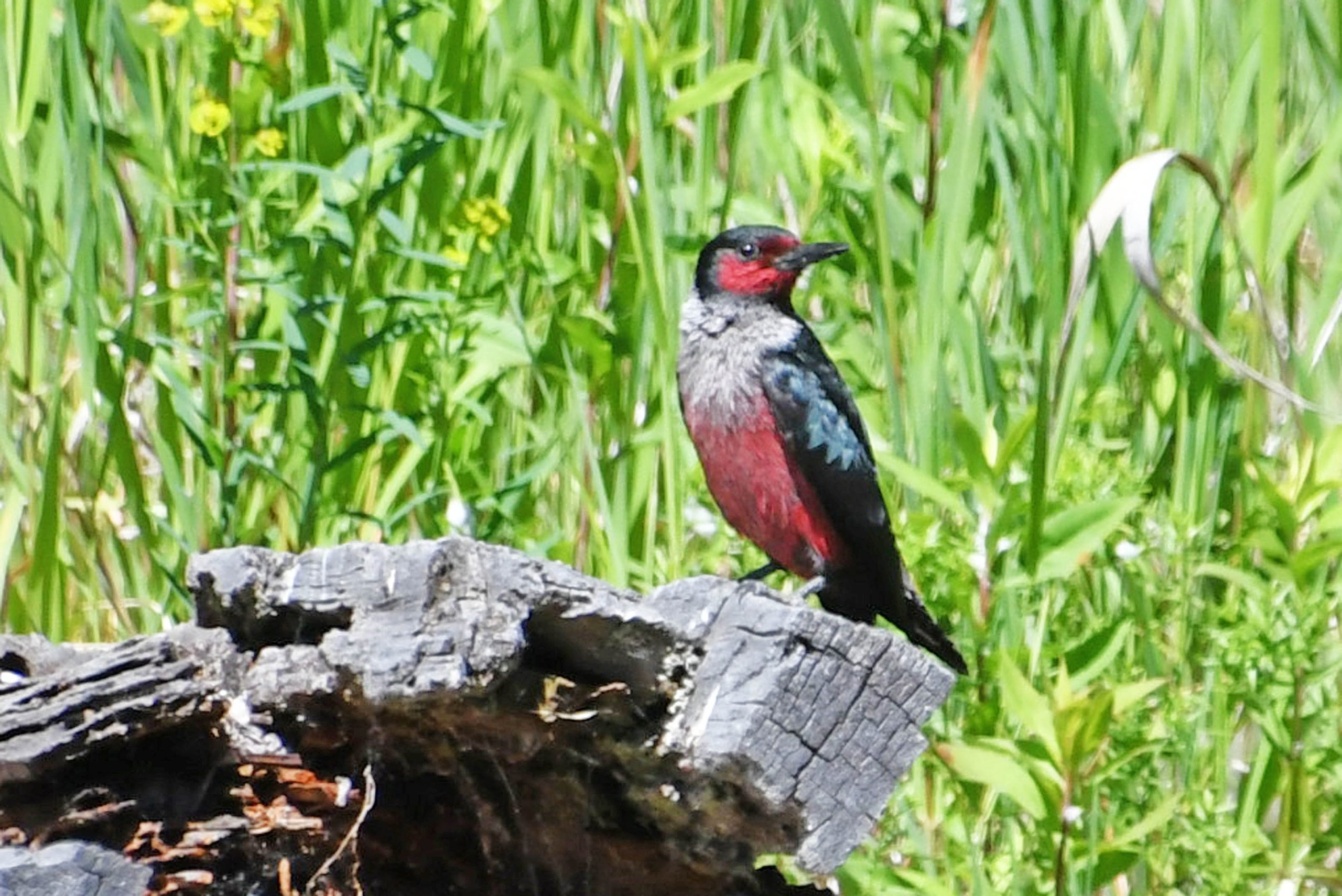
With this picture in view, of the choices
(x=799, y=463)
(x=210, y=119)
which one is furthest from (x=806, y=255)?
(x=210, y=119)

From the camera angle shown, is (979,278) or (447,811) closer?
(447,811)

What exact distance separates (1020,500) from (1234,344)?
3.40ft

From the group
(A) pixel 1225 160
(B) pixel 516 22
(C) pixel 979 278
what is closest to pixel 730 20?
(B) pixel 516 22

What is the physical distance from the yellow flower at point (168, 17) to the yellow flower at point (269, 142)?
21cm

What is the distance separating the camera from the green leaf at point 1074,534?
2.68 m

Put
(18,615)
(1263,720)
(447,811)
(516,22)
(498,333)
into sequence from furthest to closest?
1. (516,22)
2. (498,333)
3. (18,615)
4. (1263,720)
5. (447,811)

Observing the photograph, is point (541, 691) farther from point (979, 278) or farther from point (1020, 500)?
point (979, 278)

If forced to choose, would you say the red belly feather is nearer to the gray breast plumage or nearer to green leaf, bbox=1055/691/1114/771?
the gray breast plumage

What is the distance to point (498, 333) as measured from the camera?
3424 mm

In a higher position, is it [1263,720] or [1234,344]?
[1234,344]

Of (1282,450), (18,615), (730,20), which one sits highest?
(730,20)

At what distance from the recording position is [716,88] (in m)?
3.25

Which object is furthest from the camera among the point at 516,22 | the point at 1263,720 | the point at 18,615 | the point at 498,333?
the point at 516,22

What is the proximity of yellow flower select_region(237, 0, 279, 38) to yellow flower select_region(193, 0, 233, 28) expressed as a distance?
0.03m
